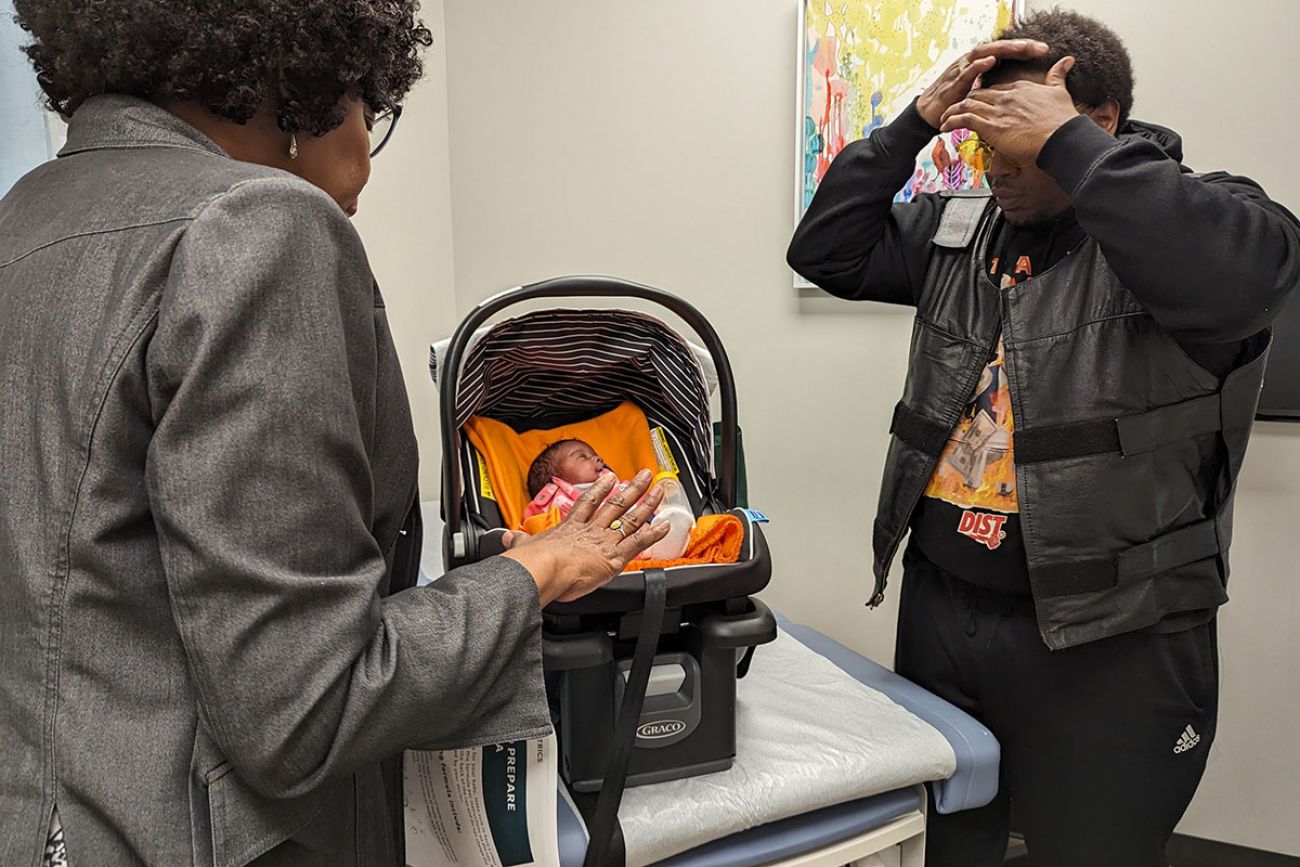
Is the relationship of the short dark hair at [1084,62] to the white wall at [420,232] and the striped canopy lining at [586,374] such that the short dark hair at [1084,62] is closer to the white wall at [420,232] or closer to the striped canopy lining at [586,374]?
the striped canopy lining at [586,374]

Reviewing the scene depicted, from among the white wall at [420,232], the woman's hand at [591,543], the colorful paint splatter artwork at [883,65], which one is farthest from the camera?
the white wall at [420,232]

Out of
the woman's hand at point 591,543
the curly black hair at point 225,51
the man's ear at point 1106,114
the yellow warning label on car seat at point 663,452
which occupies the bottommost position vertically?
the yellow warning label on car seat at point 663,452

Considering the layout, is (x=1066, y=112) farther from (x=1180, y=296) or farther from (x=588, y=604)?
(x=588, y=604)

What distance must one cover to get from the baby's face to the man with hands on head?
0.55 m

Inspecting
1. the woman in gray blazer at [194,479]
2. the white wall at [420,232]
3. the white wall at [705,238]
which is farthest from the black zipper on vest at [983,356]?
the white wall at [420,232]

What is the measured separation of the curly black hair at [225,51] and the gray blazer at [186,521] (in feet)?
0.13

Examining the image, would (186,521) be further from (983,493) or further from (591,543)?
(983,493)

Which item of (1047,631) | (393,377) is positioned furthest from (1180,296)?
(393,377)

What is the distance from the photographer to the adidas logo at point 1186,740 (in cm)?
125

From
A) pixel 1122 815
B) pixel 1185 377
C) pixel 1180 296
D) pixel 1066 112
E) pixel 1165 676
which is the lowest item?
pixel 1122 815

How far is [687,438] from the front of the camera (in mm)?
1572

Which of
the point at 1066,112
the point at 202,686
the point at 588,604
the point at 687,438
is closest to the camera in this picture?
the point at 202,686

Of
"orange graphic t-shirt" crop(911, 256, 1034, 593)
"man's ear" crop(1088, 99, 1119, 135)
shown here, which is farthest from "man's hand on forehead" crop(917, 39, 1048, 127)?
"orange graphic t-shirt" crop(911, 256, 1034, 593)

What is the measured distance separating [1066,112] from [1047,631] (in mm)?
688
